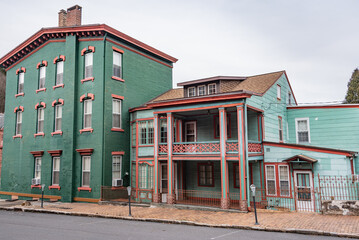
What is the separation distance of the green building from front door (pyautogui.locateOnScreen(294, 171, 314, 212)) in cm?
1091

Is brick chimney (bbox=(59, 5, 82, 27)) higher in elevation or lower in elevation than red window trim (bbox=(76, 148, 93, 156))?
higher

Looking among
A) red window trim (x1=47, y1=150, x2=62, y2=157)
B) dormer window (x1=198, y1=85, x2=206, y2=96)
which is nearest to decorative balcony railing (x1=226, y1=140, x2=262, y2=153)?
dormer window (x1=198, y1=85, x2=206, y2=96)

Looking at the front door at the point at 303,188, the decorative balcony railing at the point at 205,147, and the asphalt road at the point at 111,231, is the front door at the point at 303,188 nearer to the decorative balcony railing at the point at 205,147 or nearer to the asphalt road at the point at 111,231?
the decorative balcony railing at the point at 205,147

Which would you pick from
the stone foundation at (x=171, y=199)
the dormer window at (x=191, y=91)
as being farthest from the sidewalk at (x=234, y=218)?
the dormer window at (x=191, y=91)

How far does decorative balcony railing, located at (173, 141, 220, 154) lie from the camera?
1650 cm

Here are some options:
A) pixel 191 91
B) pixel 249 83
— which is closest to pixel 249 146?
pixel 249 83

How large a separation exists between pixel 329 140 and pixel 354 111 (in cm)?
239

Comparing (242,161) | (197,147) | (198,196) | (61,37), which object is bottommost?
(198,196)

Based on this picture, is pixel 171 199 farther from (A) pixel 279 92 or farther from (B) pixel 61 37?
(B) pixel 61 37

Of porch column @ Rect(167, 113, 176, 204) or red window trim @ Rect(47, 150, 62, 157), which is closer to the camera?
porch column @ Rect(167, 113, 176, 204)

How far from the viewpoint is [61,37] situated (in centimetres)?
2211

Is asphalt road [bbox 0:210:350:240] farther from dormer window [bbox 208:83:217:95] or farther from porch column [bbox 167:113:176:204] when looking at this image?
dormer window [bbox 208:83:217:95]

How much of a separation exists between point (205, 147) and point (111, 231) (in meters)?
7.24

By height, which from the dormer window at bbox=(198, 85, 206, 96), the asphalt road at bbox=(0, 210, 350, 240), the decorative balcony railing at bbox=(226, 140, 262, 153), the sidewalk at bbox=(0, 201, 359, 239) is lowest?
the asphalt road at bbox=(0, 210, 350, 240)
